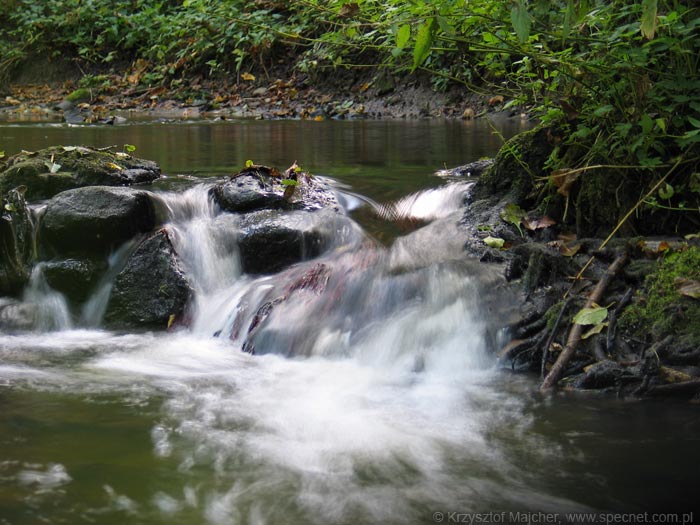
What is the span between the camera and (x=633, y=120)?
3998 millimetres

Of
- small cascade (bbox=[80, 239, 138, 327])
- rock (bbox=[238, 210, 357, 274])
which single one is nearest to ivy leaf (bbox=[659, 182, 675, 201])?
rock (bbox=[238, 210, 357, 274])

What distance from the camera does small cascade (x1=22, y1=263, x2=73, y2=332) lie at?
488 centimetres

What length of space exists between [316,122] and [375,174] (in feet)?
16.9

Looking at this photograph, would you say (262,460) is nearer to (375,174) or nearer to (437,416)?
(437,416)

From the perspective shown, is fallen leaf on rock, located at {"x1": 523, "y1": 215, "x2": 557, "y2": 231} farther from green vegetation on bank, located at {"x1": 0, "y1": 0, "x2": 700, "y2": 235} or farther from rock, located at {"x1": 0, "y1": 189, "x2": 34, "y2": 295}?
rock, located at {"x1": 0, "y1": 189, "x2": 34, "y2": 295}

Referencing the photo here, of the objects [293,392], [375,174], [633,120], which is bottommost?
[293,392]

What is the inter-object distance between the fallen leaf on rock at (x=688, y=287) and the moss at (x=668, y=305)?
12 mm

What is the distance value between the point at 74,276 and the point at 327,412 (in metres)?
2.37

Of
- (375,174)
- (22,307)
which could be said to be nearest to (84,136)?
(375,174)

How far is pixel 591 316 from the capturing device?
11.9 ft

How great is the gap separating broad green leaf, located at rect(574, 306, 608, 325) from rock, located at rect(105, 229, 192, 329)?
2392mm

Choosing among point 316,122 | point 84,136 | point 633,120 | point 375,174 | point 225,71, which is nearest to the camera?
point 633,120

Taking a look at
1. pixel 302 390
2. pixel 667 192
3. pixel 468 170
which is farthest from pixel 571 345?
pixel 468 170

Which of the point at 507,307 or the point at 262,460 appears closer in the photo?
the point at 262,460
